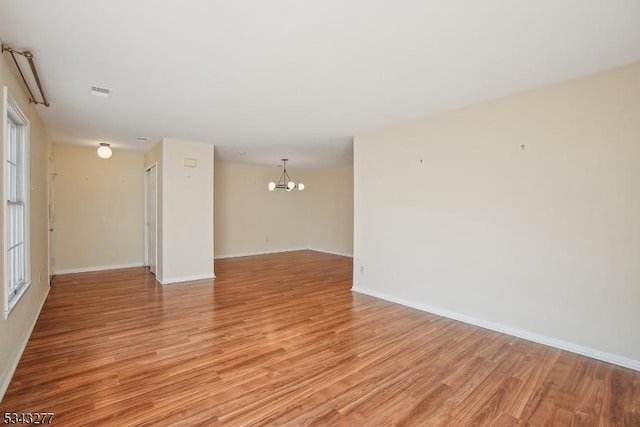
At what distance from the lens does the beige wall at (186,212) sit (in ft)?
17.1

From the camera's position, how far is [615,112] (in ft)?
8.62

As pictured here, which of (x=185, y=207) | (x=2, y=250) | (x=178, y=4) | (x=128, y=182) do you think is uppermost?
(x=178, y=4)

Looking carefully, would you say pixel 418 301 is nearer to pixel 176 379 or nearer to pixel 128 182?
pixel 176 379

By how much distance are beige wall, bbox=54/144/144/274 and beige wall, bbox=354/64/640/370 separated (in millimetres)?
5504

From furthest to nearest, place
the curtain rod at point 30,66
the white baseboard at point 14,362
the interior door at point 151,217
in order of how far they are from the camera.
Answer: the interior door at point 151,217, the curtain rod at point 30,66, the white baseboard at point 14,362

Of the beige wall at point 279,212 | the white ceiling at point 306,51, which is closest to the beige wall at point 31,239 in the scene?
the white ceiling at point 306,51

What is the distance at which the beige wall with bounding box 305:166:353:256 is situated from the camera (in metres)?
8.48

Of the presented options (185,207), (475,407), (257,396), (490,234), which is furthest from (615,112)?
(185,207)

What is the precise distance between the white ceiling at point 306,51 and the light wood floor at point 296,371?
98.7 inches

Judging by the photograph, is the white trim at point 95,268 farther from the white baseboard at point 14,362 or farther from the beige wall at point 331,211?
the beige wall at point 331,211

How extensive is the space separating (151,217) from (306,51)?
17.9 ft

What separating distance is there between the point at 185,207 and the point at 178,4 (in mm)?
4096

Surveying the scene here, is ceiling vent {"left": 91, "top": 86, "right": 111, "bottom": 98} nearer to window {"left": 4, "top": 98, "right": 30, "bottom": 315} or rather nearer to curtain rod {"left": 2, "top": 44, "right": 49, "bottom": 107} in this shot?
curtain rod {"left": 2, "top": 44, "right": 49, "bottom": 107}

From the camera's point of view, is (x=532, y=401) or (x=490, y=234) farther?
(x=490, y=234)
